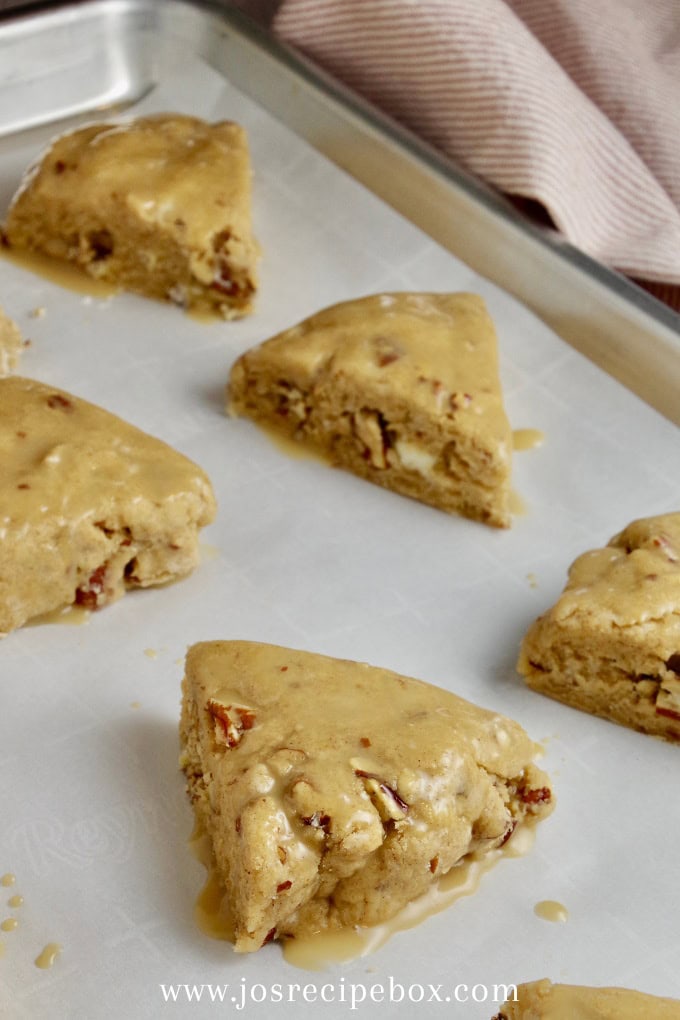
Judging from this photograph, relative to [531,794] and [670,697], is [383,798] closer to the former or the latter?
[531,794]

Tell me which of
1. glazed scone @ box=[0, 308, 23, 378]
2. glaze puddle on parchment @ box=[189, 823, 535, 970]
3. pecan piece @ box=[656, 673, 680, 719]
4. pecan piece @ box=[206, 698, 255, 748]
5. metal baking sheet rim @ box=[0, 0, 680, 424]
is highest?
metal baking sheet rim @ box=[0, 0, 680, 424]

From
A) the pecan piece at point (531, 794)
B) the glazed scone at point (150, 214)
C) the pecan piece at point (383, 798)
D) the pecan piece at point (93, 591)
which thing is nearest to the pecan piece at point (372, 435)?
the glazed scone at point (150, 214)

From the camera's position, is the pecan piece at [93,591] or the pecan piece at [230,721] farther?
the pecan piece at [93,591]

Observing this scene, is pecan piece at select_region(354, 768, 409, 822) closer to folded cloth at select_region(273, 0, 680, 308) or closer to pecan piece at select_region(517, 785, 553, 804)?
pecan piece at select_region(517, 785, 553, 804)

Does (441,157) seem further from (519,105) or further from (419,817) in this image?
(419,817)

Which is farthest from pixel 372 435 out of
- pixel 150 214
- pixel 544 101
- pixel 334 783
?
pixel 544 101

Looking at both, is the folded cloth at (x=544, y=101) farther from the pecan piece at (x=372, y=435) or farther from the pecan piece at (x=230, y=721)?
the pecan piece at (x=230, y=721)

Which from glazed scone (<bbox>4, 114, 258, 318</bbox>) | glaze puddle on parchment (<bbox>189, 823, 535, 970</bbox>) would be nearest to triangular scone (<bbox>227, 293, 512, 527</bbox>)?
glazed scone (<bbox>4, 114, 258, 318</bbox>)
